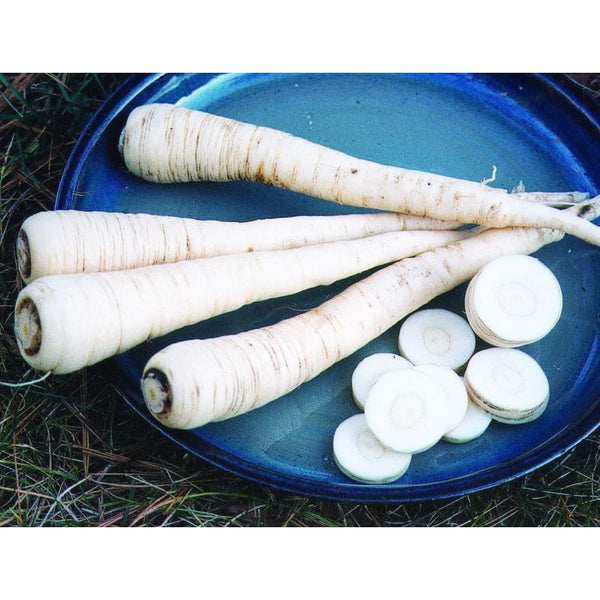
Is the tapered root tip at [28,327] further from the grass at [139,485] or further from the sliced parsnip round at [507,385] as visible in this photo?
the sliced parsnip round at [507,385]

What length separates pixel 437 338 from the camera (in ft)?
4.80

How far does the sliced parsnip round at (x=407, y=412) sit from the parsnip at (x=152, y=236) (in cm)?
38

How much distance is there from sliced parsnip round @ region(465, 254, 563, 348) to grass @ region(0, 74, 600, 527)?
0.94 ft

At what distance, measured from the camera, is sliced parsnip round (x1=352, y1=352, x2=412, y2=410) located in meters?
1.41

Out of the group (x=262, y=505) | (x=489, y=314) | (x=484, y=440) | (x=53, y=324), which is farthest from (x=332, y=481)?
(x=53, y=324)

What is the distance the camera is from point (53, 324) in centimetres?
119

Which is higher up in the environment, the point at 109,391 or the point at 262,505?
the point at 109,391

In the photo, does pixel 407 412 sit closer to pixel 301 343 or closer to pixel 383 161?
pixel 301 343

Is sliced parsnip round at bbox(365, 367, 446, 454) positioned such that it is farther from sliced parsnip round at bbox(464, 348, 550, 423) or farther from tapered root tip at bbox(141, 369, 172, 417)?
tapered root tip at bbox(141, 369, 172, 417)

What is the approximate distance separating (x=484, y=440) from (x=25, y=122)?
120 centimetres

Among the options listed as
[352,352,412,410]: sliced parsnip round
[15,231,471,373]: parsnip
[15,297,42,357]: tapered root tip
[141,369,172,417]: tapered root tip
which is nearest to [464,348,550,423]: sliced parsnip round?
[352,352,412,410]: sliced parsnip round

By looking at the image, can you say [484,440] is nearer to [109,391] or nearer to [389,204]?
[389,204]

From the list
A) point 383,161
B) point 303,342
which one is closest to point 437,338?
point 303,342

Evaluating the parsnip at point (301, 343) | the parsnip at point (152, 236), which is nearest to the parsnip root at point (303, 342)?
the parsnip at point (301, 343)
